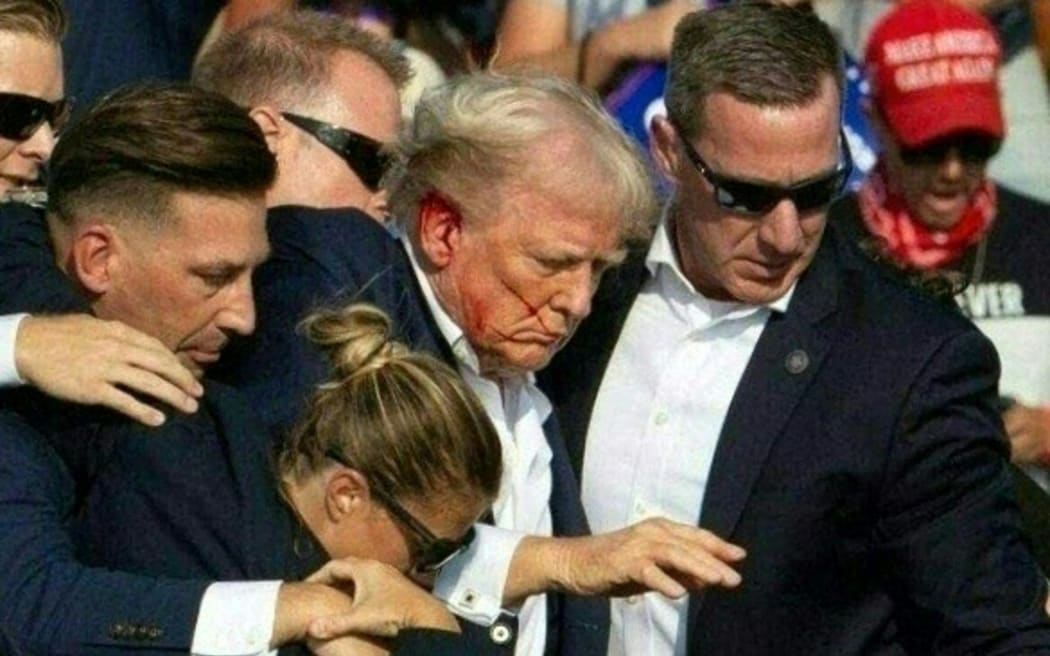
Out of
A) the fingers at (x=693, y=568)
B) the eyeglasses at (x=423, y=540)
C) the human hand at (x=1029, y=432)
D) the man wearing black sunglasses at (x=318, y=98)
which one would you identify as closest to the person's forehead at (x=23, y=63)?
the man wearing black sunglasses at (x=318, y=98)

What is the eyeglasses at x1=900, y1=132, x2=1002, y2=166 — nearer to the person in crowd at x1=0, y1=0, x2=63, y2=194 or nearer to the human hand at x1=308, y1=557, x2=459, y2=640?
the person in crowd at x1=0, y1=0, x2=63, y2=194

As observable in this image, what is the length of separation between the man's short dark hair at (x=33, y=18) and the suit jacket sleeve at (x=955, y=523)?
1635 mm

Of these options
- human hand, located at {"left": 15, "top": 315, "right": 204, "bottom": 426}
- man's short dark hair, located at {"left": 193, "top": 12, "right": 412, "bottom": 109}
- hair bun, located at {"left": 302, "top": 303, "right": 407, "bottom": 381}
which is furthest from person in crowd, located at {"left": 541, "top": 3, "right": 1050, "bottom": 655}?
human hand, located at {"left": 15, "top": 315, "right": 204, "bottom": 426}

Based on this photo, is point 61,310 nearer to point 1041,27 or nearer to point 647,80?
point 647,80

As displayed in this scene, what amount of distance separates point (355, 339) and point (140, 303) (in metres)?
0.34

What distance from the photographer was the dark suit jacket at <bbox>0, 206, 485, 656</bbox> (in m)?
3.93

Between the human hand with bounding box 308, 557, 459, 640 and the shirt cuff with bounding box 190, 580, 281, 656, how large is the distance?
0.21 feet

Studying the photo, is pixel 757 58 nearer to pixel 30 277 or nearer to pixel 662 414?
pixel 662 414

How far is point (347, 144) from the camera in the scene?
16.8 ft

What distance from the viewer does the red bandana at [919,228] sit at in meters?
6.02

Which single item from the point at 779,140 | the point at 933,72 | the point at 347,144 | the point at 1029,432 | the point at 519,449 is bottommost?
the point at 1029,432

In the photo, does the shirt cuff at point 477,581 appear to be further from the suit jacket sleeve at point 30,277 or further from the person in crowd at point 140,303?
the suit jacket sleeve at point 30,277

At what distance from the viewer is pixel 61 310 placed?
171 inches

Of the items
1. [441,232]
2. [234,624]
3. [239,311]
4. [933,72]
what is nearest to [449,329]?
[441,232]
